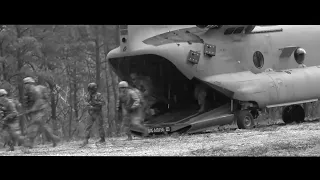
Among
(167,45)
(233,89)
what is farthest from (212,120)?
(167,45)

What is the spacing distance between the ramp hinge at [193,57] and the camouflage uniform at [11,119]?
18.0 ft

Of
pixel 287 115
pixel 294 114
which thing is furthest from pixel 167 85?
pixel 294 114

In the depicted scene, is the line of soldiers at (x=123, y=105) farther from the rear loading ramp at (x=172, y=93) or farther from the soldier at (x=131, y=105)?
the rear loading ramp at (x=172, y=93)

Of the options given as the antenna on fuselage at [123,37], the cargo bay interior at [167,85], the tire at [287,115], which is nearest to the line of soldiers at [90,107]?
the cargo bay interior at [167,85]

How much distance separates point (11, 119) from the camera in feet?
49.6

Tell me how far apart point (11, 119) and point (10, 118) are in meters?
0.03

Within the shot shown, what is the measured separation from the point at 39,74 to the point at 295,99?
828 centimetres

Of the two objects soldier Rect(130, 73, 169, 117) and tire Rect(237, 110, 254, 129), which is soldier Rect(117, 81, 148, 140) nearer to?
soldier Rect(130, 73, 169, 117)

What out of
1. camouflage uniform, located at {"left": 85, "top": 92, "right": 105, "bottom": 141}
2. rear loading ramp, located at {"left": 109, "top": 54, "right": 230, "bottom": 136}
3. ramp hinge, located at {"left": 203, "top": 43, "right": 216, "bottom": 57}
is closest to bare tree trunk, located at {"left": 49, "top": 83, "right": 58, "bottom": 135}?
rear loading ramp, located at {"left": 109, "top": 54, "right": 230, "bottom": 136}

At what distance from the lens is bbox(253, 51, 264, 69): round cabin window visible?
805 inches

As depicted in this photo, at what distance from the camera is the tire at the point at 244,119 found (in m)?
19.6

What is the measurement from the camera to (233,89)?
19203 mm

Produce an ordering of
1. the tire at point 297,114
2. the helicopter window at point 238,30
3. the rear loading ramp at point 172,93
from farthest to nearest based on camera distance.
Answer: the tire at point 297,114 < the helicopter window at point 238,30 < the rear loading ramp at point 172,93
